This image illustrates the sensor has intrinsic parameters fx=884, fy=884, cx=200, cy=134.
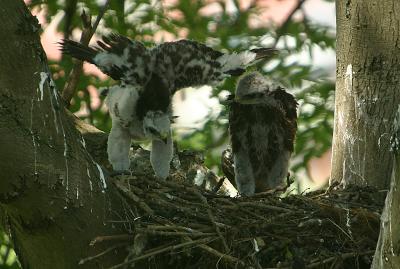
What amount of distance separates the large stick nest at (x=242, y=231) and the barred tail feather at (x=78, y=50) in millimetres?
1272

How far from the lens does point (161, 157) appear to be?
6617 millimetres

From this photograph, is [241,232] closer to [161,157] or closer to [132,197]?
[132,197]

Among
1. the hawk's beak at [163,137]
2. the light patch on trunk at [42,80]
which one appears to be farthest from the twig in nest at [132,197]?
the hawk's beak at [163,137]

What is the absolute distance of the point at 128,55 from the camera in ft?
21.3

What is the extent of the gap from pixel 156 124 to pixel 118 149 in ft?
1.28

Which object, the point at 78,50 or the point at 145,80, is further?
the point at 78,50

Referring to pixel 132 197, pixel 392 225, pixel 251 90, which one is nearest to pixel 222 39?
pixel 251 90

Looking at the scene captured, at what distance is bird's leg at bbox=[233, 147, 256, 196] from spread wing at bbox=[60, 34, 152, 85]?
145 centimetres

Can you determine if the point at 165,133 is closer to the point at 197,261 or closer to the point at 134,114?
the point at 134,114

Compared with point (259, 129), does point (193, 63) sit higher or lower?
higher

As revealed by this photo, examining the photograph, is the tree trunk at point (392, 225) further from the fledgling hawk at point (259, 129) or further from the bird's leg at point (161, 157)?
the fledgling hawk at point (259, 129)

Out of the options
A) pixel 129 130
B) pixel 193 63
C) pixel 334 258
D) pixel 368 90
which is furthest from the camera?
pixel 193 63

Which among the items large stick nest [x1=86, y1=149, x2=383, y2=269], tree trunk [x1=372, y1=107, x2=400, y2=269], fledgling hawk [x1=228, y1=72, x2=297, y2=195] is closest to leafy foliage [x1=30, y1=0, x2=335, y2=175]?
fledgling hawk [x1=228, y1=72, x2=297, y2=195]

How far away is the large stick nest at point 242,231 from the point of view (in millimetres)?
4789
